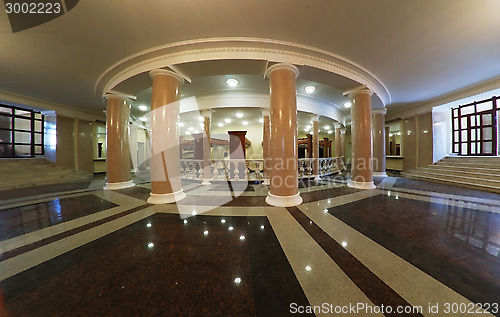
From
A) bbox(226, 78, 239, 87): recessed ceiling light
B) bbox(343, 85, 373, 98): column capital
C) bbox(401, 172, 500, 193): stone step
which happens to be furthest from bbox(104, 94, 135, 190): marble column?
bbox(401, 172, 500, 193): stone step

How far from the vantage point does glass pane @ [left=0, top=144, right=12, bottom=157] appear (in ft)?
27.7

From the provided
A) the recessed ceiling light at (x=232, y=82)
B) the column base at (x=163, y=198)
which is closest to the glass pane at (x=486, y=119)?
the recessed ceiling light at (x=232, y=82)

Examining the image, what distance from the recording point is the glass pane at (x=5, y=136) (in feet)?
27.8

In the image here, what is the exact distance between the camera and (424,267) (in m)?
1.78

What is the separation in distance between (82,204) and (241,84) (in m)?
6.19

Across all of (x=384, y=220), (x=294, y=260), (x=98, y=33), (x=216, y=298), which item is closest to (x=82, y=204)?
(x=98, y=33)

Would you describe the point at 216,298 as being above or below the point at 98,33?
below

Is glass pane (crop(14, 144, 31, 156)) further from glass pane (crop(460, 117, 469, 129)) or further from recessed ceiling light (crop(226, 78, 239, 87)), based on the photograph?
glass pane (crop(460, 117, 469, 129))

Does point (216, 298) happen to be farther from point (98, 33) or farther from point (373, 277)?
point (98, 33)

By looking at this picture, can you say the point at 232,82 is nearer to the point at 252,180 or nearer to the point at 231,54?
the point at 231,54

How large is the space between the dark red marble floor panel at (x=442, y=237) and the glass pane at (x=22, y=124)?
52.7 feet

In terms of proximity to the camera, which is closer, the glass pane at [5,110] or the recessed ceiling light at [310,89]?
the recessed ceiling light at [310,89]

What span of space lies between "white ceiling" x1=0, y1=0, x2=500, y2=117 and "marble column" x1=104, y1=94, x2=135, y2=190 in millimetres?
779

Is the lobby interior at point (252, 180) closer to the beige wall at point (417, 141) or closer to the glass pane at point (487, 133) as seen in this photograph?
the glass pane at point (487, 133)
